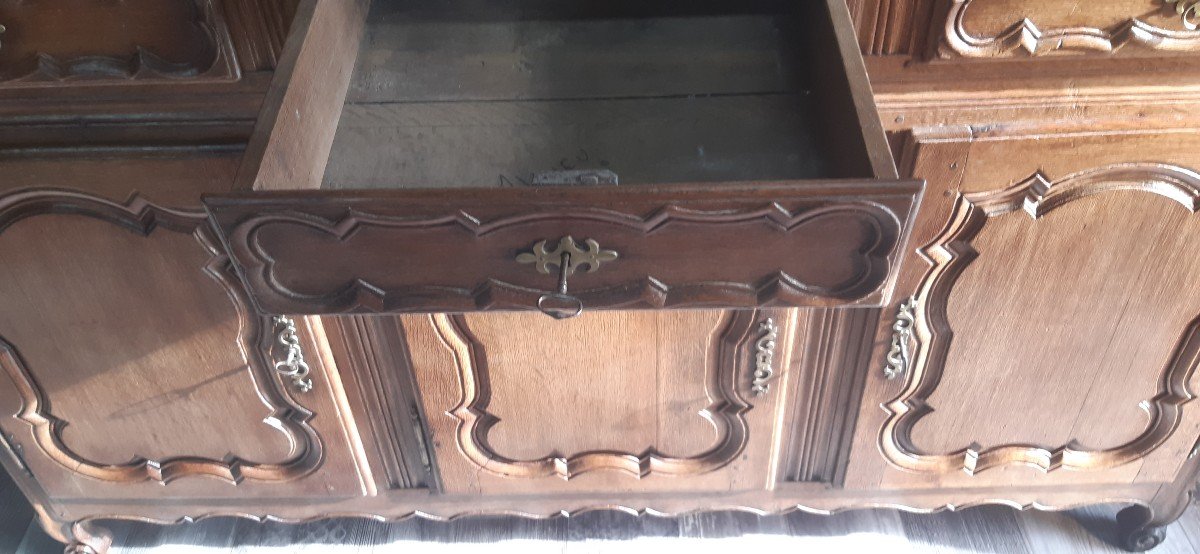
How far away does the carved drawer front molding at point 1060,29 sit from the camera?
72 centimetres

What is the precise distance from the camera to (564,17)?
0.85 metres

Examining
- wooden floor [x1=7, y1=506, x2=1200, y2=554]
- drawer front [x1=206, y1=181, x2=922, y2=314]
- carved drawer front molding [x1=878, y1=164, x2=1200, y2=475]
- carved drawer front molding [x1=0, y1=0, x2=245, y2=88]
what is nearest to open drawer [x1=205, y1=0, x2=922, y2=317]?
drawer front [x1=206, y1=181, x2=922, y2=314]

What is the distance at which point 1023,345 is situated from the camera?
0.95 m

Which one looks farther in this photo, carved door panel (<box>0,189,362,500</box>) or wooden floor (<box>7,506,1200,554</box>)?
wooden floor (<box>7,506,1200,554</box>)

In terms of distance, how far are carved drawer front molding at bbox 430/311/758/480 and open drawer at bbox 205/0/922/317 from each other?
0.23 metres

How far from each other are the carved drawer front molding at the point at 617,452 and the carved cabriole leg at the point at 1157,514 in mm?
580

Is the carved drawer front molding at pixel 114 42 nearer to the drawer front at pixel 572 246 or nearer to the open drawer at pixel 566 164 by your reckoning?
the open drawer at pixel 566 164

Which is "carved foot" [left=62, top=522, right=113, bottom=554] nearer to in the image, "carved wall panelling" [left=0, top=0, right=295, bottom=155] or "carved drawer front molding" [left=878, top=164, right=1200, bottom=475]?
"carved wall panelling" [left=0, top=0, right=295, bottom=155]

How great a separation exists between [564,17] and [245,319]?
47 cm

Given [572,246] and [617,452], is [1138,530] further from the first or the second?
[572,246]

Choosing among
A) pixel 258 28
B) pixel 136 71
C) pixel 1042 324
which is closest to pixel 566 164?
pixel 258 28

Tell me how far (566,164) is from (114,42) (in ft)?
1.38

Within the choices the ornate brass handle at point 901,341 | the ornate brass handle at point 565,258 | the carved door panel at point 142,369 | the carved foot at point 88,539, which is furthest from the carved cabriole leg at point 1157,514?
the carved foot at point 88,539

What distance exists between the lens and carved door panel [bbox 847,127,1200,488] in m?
0.80
